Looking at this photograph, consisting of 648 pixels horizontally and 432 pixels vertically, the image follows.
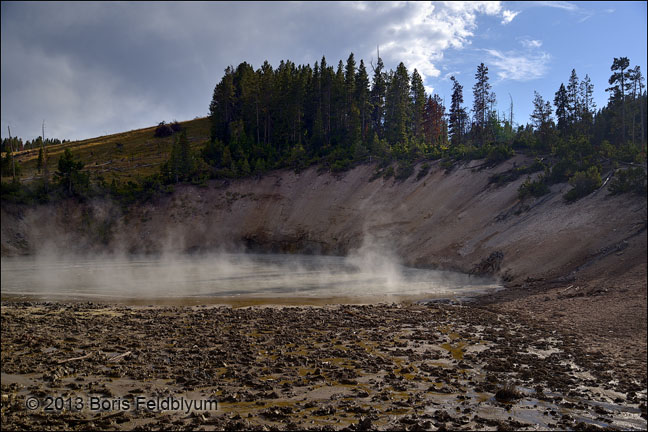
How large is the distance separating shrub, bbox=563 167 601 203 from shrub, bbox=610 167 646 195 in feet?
4.94

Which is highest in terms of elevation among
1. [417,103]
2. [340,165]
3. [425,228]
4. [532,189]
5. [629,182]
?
[417,103]

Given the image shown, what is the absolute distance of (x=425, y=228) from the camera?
37188 mm

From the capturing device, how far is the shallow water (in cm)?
2181

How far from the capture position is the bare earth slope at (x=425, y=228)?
18.6m

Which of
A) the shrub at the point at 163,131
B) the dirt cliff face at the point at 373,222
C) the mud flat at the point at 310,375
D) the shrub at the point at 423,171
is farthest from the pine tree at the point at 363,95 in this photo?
the mud flat at the point at 310,375

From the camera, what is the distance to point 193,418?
755 cm

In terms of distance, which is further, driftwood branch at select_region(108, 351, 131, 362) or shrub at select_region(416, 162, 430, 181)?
shrub at select_region(416, 162, 430, 181)

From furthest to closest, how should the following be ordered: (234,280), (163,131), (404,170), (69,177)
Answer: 1. (163,131)
2. (69,177)
3. (404,170)
4. (234,280)

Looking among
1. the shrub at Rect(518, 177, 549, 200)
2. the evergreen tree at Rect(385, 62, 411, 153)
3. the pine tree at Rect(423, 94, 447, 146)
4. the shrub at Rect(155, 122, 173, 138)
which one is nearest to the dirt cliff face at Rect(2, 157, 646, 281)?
the shrub at Rect(518, 177, 549, 200)

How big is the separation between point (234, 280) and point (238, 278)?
91 centimetres

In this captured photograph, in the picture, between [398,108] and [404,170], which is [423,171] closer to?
[404,170]

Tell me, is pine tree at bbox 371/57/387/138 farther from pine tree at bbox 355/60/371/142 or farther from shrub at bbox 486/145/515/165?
shrub at bbox 486/145/515/165

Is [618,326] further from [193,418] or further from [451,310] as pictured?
[193,418]

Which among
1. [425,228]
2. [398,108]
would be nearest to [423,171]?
[425,228]
